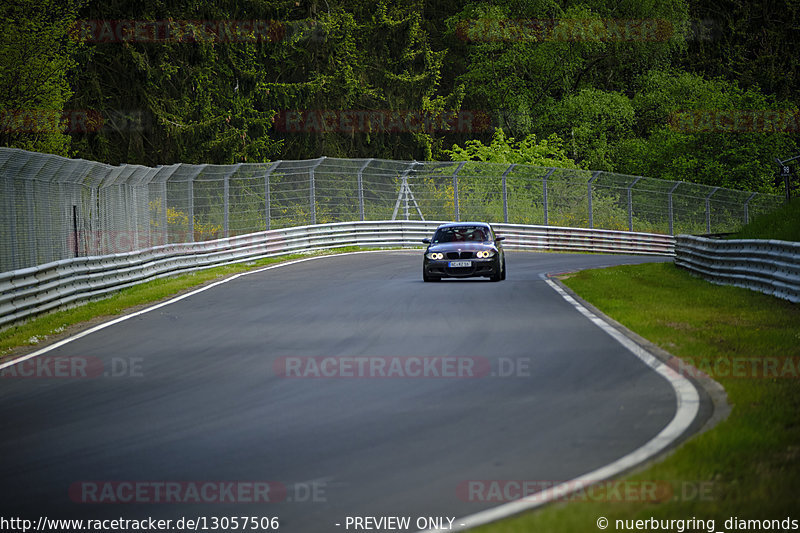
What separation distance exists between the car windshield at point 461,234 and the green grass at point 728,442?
7713mm

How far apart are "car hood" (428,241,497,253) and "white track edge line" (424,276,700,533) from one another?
40.9 ft

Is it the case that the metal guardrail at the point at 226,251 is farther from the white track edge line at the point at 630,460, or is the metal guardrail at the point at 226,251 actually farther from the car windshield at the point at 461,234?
the white track edge line at the point at 630,460

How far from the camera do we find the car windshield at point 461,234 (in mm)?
24531

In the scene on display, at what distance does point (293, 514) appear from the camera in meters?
5.95

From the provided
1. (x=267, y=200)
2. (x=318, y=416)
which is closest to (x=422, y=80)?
(x=267, y=200)

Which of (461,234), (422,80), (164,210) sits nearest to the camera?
(461,234)

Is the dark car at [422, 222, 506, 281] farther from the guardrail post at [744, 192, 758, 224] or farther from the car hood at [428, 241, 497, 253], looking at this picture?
the guardrail post at [744, 192, 758, 224]

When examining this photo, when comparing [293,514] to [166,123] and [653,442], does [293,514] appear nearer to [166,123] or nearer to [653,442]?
[653,442]

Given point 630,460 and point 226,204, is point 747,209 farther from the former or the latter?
point 630,460

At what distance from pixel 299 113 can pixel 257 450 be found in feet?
148

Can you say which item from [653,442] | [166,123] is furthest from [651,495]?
[166,123]

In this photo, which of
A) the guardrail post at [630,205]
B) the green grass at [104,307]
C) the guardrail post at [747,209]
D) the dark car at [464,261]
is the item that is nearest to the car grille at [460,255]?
the dark car at [464,261]

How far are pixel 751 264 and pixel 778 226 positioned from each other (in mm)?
9036

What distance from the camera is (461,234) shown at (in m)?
24.8
